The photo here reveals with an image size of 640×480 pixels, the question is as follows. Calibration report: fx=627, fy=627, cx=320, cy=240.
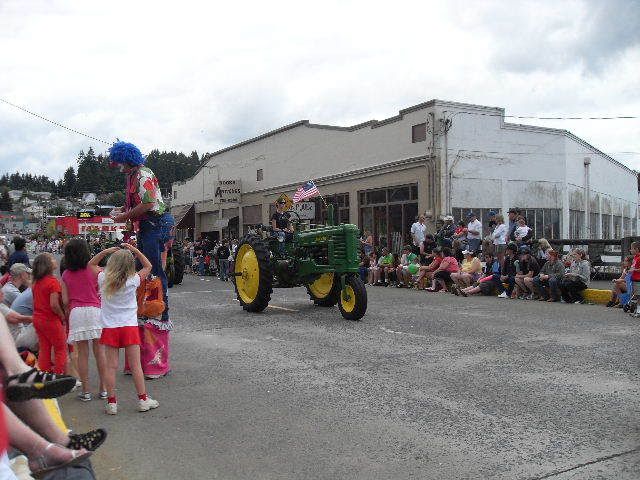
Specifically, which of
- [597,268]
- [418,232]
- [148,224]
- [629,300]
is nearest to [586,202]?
[418,232]

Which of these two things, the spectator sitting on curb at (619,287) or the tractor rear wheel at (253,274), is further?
the spectator sitting on curb at (619,287)

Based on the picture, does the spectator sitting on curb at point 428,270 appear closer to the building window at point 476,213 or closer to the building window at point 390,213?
the building window at point 476,213

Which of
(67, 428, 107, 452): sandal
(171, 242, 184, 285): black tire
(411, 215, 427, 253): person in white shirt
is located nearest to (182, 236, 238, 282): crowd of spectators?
(171, 242, 184, 285): black tire

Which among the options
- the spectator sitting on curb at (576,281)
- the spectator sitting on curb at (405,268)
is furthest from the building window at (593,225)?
the spectator sitting on curb at (576,281)

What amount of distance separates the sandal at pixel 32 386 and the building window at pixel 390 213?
69.8 ft

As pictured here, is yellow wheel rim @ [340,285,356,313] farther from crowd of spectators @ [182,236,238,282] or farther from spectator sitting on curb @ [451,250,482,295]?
crowd of spectators @ [182,236,238,282]

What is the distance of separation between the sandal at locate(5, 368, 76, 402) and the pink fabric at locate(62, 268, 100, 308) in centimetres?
372

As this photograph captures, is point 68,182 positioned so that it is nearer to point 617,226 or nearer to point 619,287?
point 617,226

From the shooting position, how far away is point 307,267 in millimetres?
11719

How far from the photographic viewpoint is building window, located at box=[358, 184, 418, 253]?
23.7m

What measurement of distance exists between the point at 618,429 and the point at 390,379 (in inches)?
87.9

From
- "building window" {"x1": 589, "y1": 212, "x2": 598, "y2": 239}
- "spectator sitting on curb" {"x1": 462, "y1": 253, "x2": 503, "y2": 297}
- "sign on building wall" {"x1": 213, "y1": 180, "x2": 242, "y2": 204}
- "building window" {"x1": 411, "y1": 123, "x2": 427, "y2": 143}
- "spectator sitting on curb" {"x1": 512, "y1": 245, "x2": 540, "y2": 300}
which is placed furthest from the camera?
"sign on building wall" {"x1": 213, "y1": 180, "x2": 242, "y2": 204}

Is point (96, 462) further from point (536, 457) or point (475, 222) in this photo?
point (475, 222)

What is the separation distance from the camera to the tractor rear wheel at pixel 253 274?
38.1 feet
